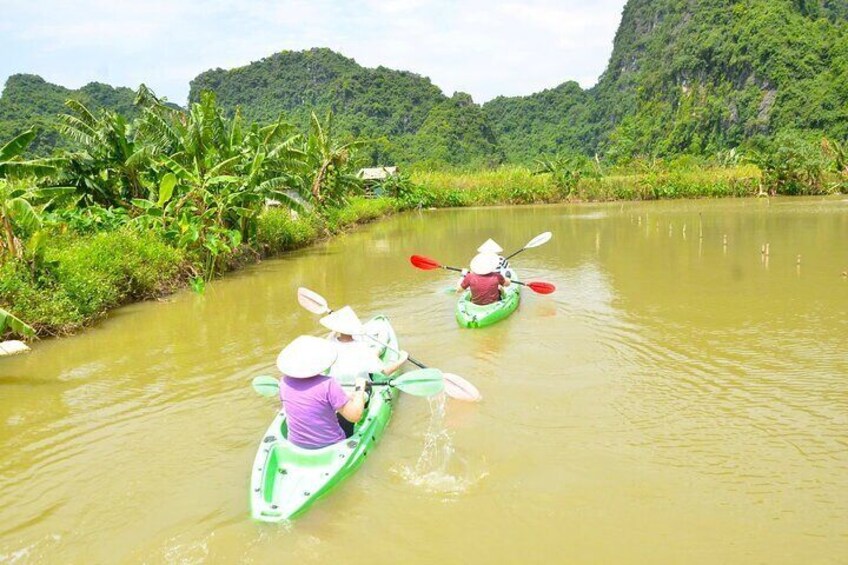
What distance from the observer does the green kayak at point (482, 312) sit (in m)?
8.87

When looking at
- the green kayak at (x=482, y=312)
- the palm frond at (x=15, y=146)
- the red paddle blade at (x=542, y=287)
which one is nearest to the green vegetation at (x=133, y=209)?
the palm frond at (x=15, y=146)

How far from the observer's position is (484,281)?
30.2 ft

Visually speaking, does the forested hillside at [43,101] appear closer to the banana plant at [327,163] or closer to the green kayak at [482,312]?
the banana plant at [327,163]

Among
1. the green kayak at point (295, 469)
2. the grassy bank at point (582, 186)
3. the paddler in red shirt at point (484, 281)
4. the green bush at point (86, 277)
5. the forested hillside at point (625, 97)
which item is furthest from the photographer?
the forested hillside at point (625, 97)

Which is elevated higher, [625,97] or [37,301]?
[625,97]

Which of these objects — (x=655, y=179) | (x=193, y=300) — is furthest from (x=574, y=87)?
(x=193, y=300)

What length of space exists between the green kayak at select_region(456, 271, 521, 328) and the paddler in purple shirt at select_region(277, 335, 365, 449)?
4362mm

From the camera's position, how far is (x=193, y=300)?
11.5 m

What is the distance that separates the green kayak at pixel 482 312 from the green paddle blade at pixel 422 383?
3556 millimetres

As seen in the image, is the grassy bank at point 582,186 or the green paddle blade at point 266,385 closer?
the green paddle blade at point 266,385

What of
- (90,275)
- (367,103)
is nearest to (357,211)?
(90,275)

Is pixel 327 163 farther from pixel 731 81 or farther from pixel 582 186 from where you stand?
pixel 731 81

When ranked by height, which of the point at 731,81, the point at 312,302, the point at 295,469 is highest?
the point at 731,81

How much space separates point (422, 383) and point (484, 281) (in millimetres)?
4089
